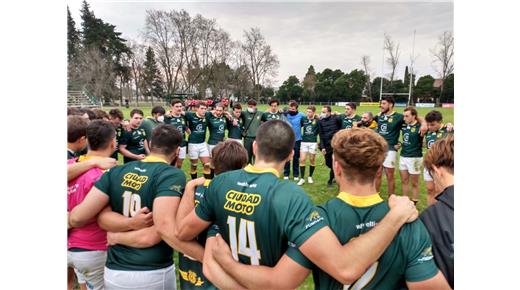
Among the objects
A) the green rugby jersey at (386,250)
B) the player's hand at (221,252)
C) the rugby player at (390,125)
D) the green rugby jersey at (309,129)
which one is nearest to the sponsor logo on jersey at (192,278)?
the player's hand at (221,252)

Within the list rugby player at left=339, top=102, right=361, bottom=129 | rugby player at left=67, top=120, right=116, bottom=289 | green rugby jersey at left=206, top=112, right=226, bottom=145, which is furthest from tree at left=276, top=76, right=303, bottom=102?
rugby player at left=67, top=120, right=116, bottom=289

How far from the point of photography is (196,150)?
891 cm

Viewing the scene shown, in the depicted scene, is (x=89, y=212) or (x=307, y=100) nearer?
(x=89, y=212)

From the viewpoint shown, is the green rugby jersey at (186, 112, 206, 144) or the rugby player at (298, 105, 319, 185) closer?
the green rugby jersey at (186, 112, 206, 144)

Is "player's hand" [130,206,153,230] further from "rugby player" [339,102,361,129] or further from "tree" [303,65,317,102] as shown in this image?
"tree" [303,65,317,102]

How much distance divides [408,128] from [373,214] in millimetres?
5739

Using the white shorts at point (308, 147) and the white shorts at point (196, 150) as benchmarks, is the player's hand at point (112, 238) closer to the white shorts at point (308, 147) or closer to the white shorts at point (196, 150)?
the white shorts at point (196, 150)

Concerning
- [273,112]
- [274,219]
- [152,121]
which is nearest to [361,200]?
[274,219]

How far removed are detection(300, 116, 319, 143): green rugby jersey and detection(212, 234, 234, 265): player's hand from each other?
757 cm

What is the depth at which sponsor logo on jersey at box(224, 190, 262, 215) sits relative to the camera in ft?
5.18

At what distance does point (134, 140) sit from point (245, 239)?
570cm

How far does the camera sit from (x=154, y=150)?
2281 mm

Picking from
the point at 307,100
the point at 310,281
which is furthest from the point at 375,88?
the point at 310,281
